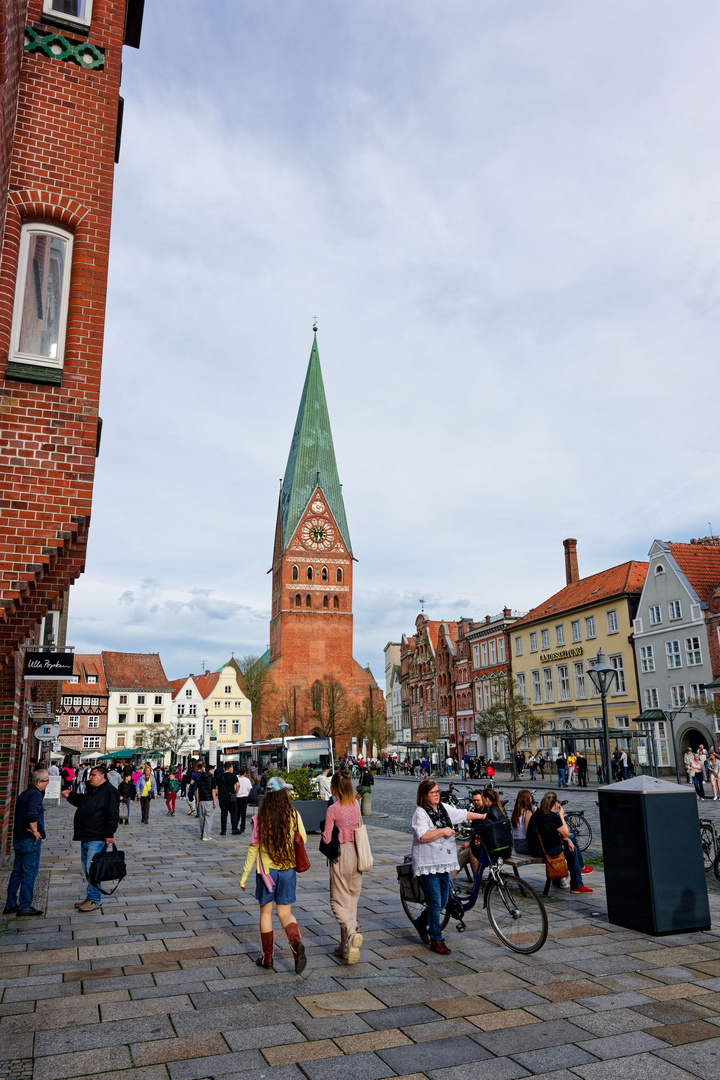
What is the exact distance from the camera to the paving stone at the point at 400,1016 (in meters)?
5.52

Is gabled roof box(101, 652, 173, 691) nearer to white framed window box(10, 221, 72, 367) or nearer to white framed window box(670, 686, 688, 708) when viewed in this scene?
white framed window box(670, 686, 688, 708)

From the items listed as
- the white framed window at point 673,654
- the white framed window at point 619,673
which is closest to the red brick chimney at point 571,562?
the white framed window at point 619,673

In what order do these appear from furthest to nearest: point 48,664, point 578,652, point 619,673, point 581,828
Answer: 1. point 578,652
2. point 619,673
3. point 581,828
4. point 48,664

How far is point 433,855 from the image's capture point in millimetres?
7352

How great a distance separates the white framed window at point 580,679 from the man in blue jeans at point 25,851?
43992 millimetres

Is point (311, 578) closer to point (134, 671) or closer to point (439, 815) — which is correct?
point (134, 671)

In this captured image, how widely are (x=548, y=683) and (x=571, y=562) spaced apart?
10.2 metres

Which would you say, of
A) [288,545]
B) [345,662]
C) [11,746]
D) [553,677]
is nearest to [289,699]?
[345,662]

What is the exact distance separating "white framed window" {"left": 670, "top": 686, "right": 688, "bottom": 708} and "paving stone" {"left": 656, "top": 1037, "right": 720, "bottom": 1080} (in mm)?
38119

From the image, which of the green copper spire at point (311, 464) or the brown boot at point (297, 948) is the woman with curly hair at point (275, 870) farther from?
the green copper spire at point (311, 464)

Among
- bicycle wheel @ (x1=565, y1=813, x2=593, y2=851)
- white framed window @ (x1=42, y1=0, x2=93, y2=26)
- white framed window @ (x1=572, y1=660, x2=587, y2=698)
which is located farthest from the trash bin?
white framed window @ (x1=572, y1=660, x2=587, y2=698)

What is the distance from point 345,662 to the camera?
268ft

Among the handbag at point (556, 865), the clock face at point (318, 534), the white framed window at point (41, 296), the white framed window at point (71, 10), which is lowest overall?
the handbag at point (556, 865)

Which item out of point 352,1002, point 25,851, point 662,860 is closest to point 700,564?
point 662,860
